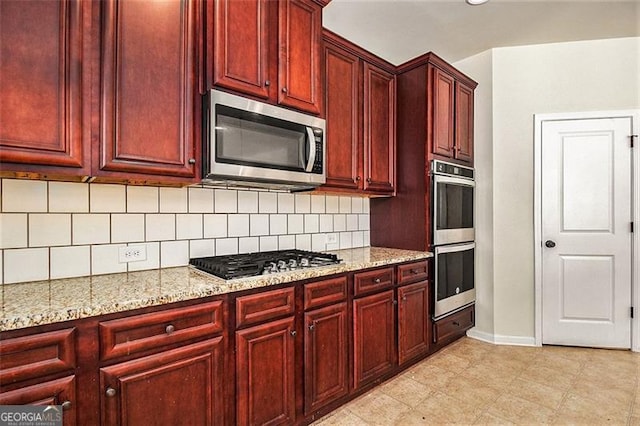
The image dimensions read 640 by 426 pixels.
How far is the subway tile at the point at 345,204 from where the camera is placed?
9.71ft

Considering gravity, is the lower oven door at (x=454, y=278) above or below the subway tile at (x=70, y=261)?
below

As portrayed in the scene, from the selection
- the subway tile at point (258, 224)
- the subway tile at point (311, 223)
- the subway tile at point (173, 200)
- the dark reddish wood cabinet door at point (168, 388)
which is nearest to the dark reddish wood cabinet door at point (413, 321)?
the subway tile at point (311, 223)

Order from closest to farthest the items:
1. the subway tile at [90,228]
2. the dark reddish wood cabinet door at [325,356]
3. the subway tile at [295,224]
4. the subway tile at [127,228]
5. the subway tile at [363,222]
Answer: the subway tile at [90,228] → the subway tile at [127,228] → the dark reddish wood cabinet door at [325,356] → the subway tile at [295,224] → the subway tile at [363,222]

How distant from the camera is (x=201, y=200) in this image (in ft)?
6.88

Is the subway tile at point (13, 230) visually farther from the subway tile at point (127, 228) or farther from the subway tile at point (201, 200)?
the subway tile at point (201, 200)

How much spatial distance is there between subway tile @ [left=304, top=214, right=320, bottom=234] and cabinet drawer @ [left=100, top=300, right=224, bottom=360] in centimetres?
126

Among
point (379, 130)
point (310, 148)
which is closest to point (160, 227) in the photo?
point (310, 148)

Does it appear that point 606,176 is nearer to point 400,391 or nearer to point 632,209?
point 632,209

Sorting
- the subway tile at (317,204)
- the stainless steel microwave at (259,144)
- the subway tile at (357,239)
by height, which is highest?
the stainless steel microwave at (259,144)

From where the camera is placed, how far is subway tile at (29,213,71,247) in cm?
155

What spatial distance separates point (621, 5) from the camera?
96.9 inches

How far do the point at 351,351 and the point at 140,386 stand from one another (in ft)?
4.06

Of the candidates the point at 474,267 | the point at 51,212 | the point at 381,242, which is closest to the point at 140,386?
the point at 51,212

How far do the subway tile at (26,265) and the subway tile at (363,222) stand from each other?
7.47 ft
